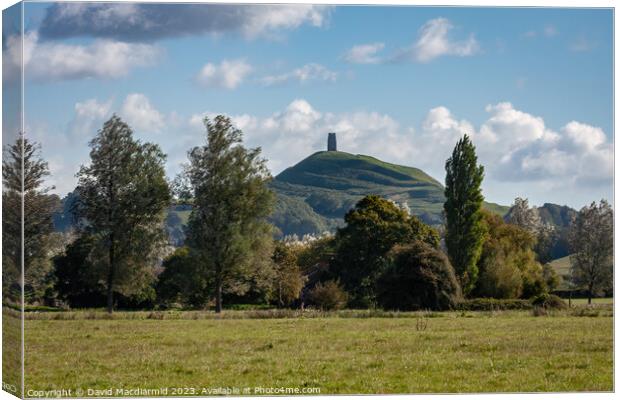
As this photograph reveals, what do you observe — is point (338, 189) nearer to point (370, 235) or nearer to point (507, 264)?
point (370, 235)

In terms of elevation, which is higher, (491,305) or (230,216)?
(230,216)

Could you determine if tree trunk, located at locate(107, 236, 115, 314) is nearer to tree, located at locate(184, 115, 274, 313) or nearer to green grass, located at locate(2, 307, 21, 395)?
tree, located at locate(184, 115, 274, 313)

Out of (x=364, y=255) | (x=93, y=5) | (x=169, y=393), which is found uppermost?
(x=93, y=5)

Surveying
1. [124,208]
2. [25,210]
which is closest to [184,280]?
[124,208]

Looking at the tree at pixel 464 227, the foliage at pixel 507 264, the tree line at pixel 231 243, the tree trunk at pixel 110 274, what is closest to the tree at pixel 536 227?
the tree line at pixel 231 243

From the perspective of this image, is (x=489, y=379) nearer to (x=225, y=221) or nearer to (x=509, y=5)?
(x=509, y=5)

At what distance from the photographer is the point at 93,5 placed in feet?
51.9

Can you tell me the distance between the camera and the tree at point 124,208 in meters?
23.4

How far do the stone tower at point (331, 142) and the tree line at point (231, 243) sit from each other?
235cm

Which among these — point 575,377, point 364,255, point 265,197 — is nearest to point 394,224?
point 364,255

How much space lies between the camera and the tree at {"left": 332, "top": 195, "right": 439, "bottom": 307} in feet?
144

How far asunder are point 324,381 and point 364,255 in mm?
28640

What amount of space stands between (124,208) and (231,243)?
428 centimetres

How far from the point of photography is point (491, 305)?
35.8m
